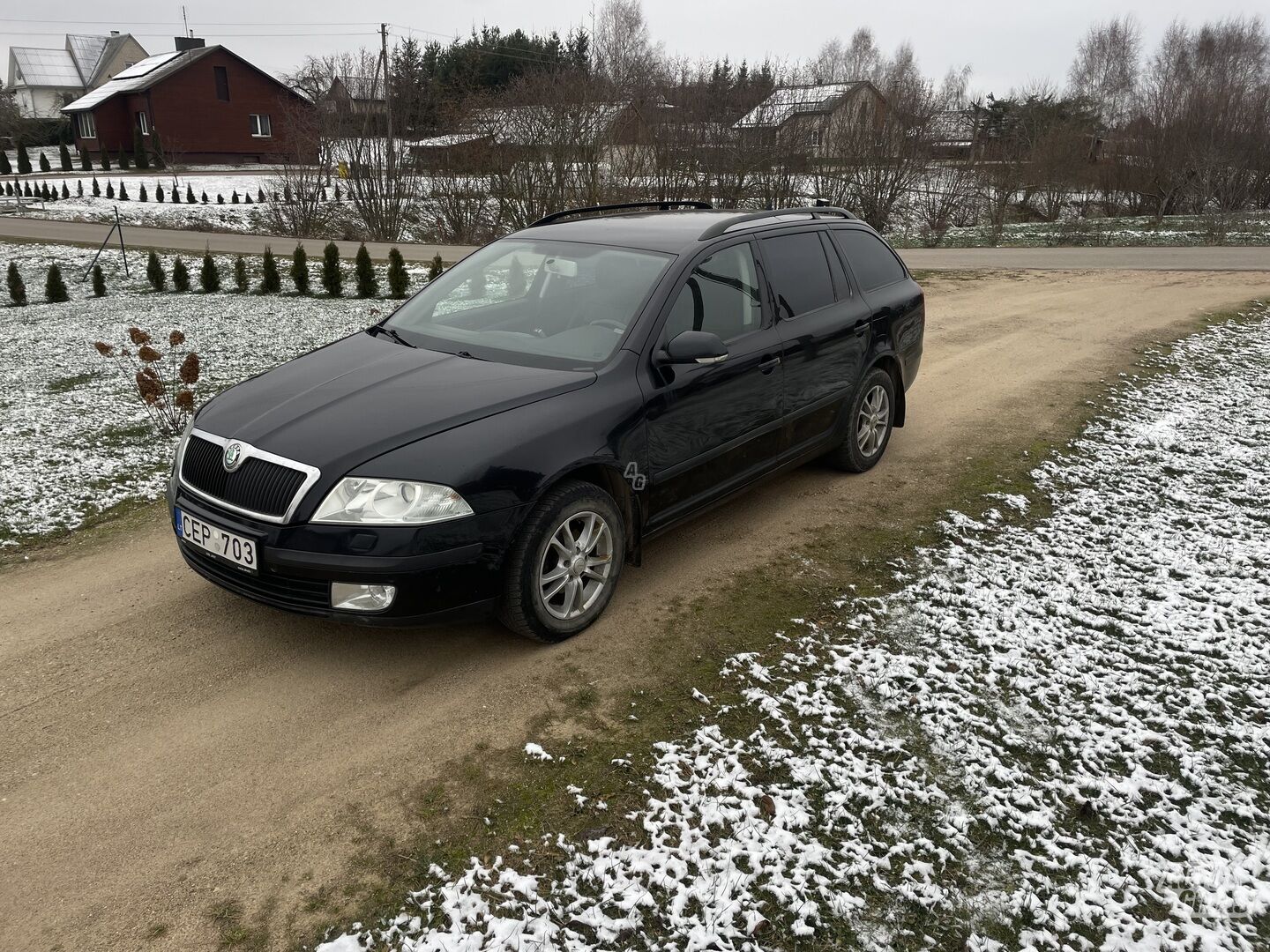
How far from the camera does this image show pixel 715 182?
86.7 ft

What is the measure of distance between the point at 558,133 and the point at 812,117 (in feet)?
26.5

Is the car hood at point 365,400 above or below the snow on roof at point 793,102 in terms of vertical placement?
below

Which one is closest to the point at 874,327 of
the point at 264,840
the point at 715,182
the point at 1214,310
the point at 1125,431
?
the point at 1125,431

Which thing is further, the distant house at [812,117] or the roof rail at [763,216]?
the distant house at [812,117]

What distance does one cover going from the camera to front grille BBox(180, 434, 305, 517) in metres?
3.64

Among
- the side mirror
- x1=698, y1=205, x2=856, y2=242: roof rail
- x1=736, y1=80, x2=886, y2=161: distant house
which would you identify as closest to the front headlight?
the side mirror

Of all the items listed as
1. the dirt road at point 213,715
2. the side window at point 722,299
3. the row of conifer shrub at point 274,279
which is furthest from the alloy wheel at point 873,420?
the row of conifer shrub at point 274,279

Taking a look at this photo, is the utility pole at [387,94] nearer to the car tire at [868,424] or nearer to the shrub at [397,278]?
the shrub at [397,278]

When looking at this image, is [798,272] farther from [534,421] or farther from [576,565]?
[576,565]

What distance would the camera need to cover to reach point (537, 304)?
4867 millimetres

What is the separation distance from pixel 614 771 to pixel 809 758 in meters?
0.73

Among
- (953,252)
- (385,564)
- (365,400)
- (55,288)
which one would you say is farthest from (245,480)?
(953,252)

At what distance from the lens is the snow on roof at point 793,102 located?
26.4 m

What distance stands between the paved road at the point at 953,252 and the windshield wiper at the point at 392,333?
15817mm
